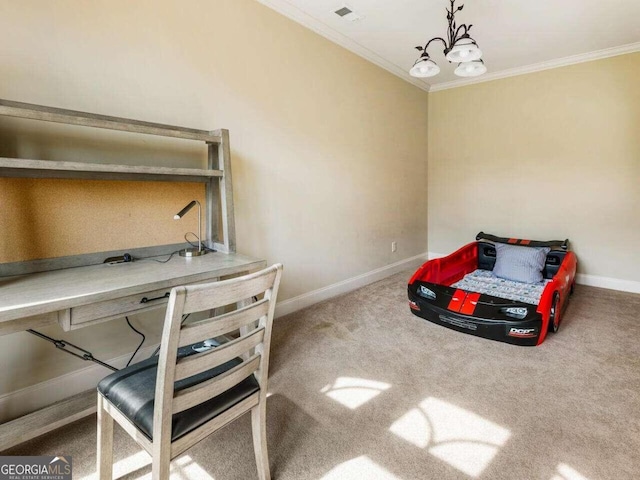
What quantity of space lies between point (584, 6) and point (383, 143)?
6.69 feet

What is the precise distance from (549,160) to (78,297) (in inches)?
185

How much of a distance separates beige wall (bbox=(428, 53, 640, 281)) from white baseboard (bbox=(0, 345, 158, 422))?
4415 mm

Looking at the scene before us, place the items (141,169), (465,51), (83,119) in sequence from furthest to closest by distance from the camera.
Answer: (465,51), (141,169), (83,119)

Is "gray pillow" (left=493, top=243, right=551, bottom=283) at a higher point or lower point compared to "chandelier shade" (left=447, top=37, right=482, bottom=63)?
lower

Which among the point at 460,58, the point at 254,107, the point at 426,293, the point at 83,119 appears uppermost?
the point at 460,58

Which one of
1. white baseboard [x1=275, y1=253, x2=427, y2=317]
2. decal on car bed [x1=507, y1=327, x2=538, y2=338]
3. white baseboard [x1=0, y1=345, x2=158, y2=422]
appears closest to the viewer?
white baseboard [x1=0, y1=345, x2=158, y2=422]

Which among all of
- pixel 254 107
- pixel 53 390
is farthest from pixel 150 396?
pixel 254 107

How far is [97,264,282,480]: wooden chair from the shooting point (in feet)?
3.17

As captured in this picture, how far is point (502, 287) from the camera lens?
10.9 feet

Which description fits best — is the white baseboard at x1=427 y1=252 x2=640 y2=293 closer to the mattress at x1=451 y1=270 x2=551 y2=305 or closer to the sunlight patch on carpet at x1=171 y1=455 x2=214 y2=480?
the mattress at x1=451 y1=270 x2=551 y2=305

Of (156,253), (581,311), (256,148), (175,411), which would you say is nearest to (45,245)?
(156,253)

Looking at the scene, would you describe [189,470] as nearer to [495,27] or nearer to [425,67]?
[425,67]

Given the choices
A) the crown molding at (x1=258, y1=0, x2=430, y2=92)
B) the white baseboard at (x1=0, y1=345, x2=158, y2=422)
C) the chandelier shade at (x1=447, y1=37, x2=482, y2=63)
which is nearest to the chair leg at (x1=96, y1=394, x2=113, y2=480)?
the white baseboard at (x1=0, y1=345, x2=158, y2=422)

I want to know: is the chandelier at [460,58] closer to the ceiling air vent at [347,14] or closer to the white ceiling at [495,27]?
the white ceiling at [495,27]
